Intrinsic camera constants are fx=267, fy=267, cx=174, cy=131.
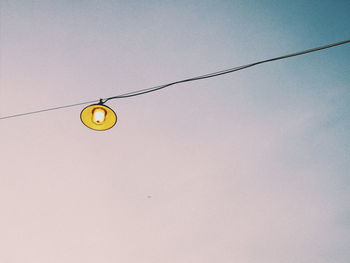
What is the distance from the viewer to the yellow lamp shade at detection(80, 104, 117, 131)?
4555 mm

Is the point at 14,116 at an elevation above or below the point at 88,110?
above

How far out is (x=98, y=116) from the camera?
4.54m

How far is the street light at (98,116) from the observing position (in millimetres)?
4555

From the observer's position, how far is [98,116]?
4.54 metres

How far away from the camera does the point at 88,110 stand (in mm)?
4609

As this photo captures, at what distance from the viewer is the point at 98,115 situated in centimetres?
454

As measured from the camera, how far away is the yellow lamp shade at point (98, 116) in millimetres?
4555

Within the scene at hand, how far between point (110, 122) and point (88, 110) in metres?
0.42

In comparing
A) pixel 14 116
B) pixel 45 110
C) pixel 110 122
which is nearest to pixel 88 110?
pixel 110 122

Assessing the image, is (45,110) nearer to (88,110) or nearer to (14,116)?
(14,116)

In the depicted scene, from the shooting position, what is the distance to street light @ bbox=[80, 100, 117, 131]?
455cm

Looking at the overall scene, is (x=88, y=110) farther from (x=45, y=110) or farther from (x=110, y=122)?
(x=45, y=110)

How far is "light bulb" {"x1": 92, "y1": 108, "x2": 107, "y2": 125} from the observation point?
4.54 metres

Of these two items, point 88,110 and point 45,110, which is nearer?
point 88,110
